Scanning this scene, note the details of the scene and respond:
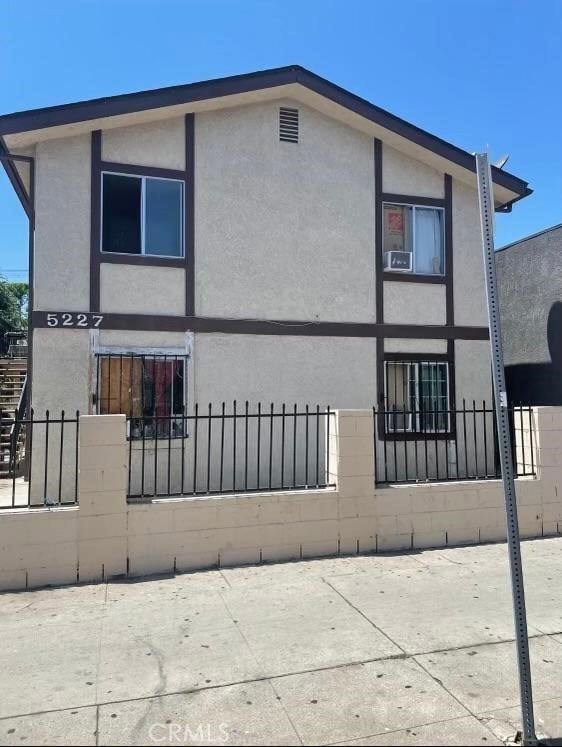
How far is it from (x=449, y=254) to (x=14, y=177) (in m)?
8.04

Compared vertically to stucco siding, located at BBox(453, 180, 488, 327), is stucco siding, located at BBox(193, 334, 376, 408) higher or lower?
lower

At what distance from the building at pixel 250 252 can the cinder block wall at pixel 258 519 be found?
87.7 inches

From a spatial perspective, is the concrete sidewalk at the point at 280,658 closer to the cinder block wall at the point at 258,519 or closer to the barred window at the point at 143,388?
the cinder block wall at the point at 258,519

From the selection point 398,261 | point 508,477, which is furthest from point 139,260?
point 508,477

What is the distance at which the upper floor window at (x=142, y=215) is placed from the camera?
9.19 meters

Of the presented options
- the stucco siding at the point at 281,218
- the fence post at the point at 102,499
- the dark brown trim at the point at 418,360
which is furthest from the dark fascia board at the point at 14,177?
the dark brown trim at the point at 418,360

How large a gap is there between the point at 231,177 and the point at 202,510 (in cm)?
592

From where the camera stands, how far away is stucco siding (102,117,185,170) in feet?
30.1

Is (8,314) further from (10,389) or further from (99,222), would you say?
(99,222)

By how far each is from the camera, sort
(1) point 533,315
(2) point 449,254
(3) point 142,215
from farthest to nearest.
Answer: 1. (1) point 533,315
2. (2) point 449,254
3. (3) point 142,215

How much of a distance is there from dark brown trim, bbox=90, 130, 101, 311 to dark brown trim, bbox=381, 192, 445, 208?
16.5 ft

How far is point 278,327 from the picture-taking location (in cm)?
977

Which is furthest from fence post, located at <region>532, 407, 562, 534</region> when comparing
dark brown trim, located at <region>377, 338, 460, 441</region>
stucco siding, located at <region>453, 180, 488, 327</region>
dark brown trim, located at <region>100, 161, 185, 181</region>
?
dark brown trim, located at <region>100, 161, 185, 181</region>

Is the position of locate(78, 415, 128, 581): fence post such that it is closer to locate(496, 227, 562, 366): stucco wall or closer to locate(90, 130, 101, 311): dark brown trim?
locate(90, 130, 101, 311): dark brown trim
